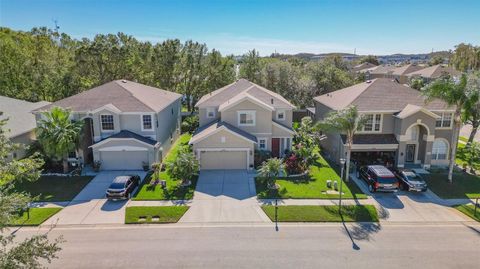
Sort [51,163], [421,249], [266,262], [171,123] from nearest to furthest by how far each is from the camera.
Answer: [266,262] → [421,249] → [51,163] → [171,123]

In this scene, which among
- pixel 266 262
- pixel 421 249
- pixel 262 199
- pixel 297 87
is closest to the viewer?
pixel 266 262

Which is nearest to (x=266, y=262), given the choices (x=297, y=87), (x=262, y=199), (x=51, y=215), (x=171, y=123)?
(x=262, y=199)

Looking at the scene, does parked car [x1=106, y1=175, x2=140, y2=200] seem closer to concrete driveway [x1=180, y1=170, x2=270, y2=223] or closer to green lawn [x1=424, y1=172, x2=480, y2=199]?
concrete driveway [x1=180, y1=170, x2=270, y2=223]

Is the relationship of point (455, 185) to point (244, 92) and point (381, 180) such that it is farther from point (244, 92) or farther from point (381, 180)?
point (244, 92)

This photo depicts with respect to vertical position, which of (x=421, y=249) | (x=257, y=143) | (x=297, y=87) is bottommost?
(x=421, y=249)

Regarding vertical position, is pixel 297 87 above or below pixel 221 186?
above

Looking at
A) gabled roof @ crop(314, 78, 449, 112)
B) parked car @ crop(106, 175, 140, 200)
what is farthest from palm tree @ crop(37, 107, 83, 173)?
gabled roof @ crop(314, 78, 449, 112)

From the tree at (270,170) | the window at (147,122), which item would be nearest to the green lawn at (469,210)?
the tree at (270,170)

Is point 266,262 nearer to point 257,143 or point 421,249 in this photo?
point 421,249
